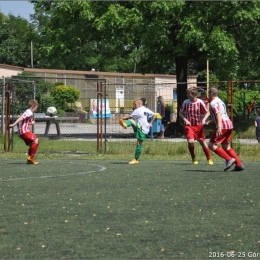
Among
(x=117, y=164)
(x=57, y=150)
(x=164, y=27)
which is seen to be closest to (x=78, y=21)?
(x=164, y=27)

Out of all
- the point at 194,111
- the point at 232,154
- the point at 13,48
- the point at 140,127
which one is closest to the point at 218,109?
the point at 232,154

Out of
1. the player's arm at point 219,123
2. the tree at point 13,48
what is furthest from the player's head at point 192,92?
the tree at point 13,48

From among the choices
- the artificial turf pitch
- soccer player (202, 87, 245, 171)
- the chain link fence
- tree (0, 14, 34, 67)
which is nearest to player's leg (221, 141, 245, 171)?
soccer player (202, 87, 245, 171)

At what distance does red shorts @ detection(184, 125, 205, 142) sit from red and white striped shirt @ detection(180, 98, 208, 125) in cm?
10

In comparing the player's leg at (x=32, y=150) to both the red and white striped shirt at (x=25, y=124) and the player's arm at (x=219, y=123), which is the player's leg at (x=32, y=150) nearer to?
the red and white striped shirt at (x=25, y=124)

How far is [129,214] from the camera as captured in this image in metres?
10.4

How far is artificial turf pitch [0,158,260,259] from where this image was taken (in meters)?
8.10

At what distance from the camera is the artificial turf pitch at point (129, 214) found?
8.10 metres

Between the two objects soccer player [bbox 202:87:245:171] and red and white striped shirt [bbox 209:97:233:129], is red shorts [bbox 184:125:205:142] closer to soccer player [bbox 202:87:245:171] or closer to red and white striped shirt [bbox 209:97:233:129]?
soccer player [bbox 202:87:245:171]

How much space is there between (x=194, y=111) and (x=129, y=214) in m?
8.76

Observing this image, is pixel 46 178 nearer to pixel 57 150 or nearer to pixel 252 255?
pixel 252 255

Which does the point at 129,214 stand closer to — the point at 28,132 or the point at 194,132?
the point at 194,132

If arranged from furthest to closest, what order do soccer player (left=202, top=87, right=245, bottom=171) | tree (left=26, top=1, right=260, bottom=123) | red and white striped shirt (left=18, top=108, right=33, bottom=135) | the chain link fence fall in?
tree (left=26, top=1, right=260, bottom=123)
the chain link fence
red and white striped shirt (left=18, top=108, right=33, bottom=135)
soccer player (left=202, top=87, right=245, bottom=171)

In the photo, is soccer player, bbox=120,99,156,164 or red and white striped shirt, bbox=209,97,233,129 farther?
soccer player, bbox=120,99,156,164
